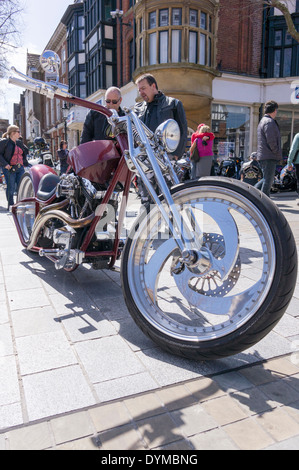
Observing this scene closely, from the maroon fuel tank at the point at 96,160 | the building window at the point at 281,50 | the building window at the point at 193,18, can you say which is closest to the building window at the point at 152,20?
the building window at the point at 193,18

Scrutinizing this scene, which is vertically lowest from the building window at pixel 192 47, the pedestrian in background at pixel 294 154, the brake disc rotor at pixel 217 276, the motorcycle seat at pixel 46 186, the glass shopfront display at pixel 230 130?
the brake disc rotor at pixel 217 276

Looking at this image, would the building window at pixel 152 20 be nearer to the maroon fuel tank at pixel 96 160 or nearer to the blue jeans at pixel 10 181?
the blue jeans at pixel 10 181

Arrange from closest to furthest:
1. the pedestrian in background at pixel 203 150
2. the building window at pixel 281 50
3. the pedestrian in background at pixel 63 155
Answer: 1. the pedestrian in background at pixel 203 150
2. the pedestrian in background at pixel 63 155
3. the building window at pixel 281 50

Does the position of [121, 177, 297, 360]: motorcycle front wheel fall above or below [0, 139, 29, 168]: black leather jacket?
below

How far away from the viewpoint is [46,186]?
12.6ft

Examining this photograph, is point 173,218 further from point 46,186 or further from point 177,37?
point 177,37

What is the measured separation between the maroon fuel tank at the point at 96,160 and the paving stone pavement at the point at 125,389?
1.00 metres

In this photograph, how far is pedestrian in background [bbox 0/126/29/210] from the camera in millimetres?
8484

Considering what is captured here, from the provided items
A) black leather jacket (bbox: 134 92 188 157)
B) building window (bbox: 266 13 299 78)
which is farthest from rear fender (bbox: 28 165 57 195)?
building window (bbox: 266 13 299 78)

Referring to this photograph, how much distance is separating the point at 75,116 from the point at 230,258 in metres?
28.0

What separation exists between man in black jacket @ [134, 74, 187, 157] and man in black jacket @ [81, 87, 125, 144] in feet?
0.83

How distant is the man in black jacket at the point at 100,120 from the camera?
389 cm

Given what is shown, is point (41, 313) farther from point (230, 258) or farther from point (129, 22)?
point (129, 22)

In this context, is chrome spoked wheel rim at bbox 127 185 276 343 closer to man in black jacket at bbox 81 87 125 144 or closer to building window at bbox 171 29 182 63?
man in black jacket at bbox 81 87 125 144
